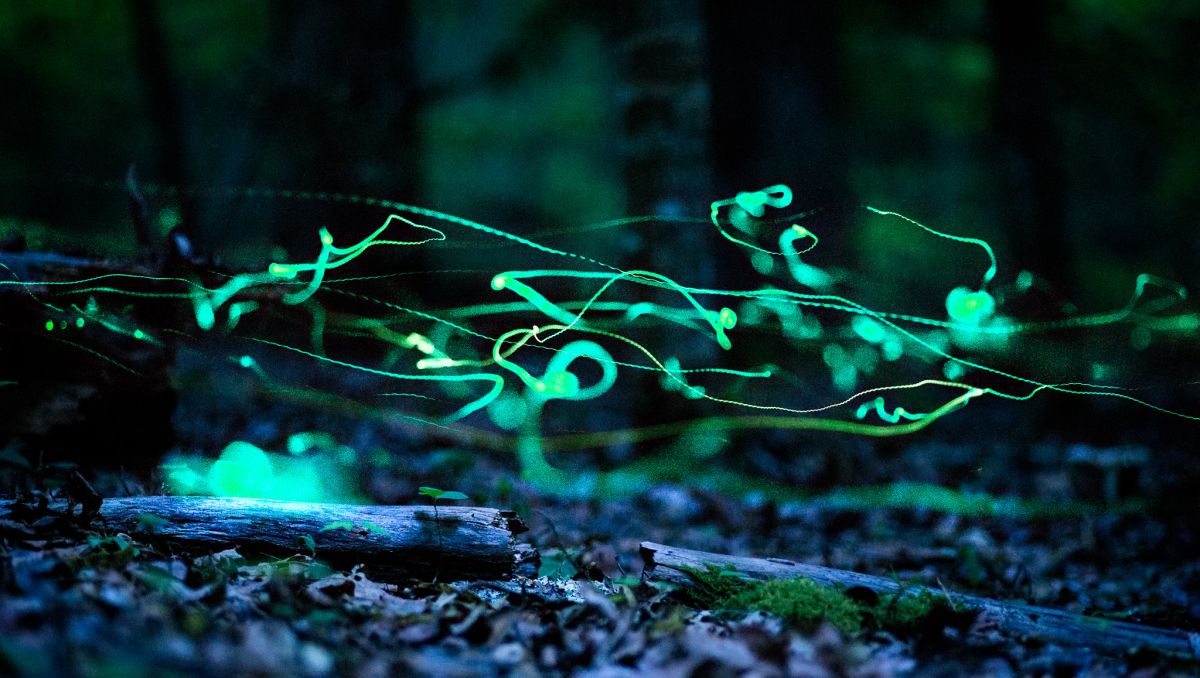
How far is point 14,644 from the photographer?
169 centimetres

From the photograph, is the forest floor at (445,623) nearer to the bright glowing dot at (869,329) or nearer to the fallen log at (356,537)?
the fallen log at (356,537)

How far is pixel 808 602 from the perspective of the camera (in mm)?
2896

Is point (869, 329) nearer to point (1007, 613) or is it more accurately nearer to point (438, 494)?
point (1007, 613)

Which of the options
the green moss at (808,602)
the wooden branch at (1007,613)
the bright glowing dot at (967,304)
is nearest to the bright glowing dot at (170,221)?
the wooden branch at (1007,613)

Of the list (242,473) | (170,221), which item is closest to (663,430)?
(242,473)

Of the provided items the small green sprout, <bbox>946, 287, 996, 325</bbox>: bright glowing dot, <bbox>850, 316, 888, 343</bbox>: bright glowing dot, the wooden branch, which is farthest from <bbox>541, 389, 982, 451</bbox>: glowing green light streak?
the small green sprout

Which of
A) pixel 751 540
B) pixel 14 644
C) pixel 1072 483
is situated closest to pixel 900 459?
pixel 1072 483

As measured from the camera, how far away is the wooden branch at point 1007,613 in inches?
110

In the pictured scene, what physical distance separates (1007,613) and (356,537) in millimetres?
2437

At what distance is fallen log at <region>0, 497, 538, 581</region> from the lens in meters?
3.02

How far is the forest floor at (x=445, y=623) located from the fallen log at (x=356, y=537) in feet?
0.22

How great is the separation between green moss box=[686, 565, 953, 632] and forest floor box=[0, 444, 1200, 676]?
0.04m

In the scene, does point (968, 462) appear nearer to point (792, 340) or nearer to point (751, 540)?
point (792, 340)

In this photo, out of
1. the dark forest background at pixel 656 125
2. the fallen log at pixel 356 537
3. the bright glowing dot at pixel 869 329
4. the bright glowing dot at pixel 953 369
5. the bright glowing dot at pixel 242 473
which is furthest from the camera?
the bright glowing dot at pixel 953 369
